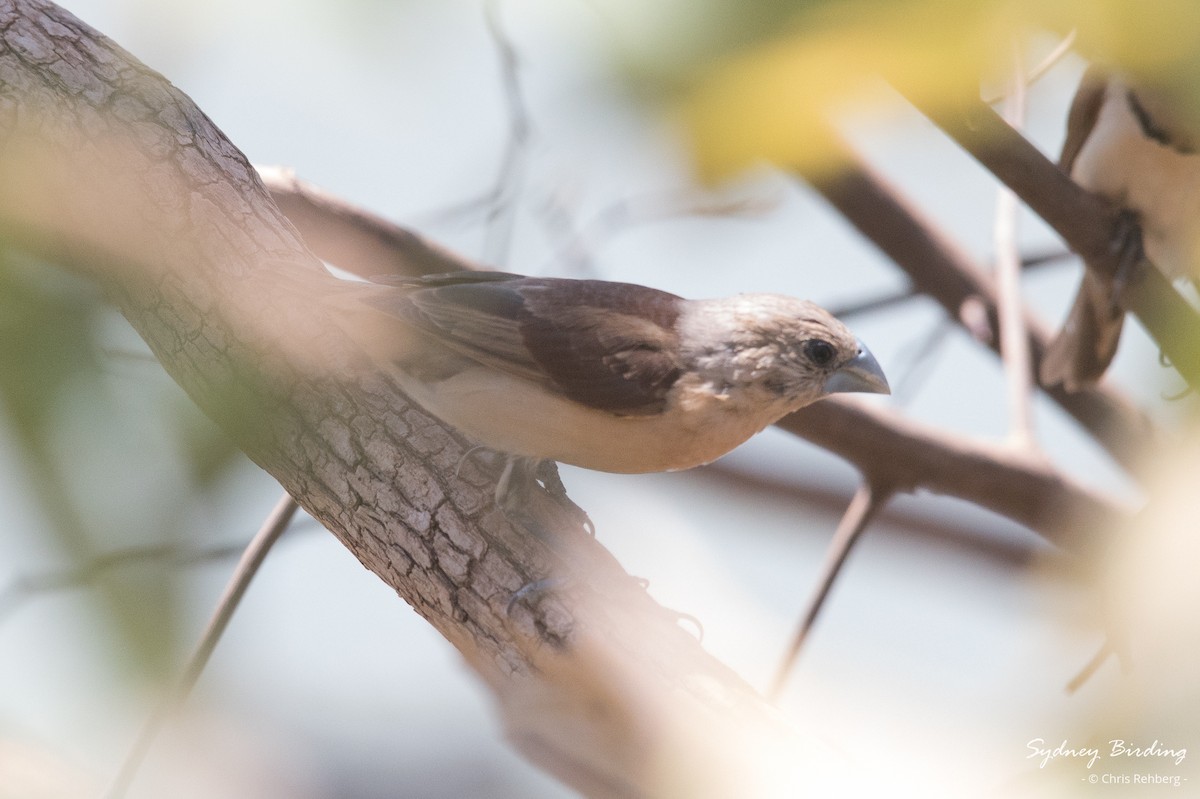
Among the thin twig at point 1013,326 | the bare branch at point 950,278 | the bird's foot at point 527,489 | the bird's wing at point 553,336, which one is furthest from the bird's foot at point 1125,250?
the bird's foot at point 527,489

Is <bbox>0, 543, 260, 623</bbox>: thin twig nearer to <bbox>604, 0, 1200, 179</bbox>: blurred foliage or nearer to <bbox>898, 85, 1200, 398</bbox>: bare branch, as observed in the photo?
<bbox>604, 0, 1200, 179</bbox>: blurred foliage

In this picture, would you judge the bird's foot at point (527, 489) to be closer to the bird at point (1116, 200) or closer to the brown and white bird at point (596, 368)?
the brown and white bird at point (596, 368)

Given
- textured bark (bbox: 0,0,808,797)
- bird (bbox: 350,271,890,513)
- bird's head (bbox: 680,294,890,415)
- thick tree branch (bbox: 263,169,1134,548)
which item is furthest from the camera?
thick tree branch (bbox: 263,169,1134,548)

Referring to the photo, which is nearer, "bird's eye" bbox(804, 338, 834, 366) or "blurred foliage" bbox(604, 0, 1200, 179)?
"blurred foliage" bbox(604, 0, 1200, 179)

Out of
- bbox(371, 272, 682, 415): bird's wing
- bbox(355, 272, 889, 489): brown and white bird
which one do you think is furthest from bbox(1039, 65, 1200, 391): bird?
bbox(371, 272, 682, 415): bird's wing

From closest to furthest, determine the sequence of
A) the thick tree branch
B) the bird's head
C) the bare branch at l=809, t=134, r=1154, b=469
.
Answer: the bird's head, the thick tree branch, the bare branch at l=809, t=134, r=1154, b=469

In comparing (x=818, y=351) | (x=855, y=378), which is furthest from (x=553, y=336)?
(x=855, y=378)
